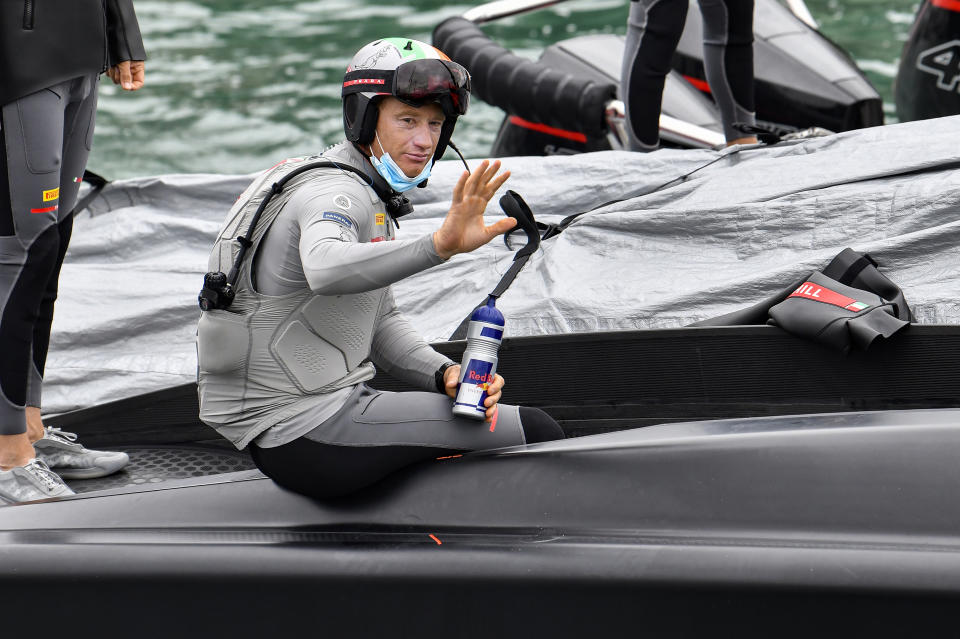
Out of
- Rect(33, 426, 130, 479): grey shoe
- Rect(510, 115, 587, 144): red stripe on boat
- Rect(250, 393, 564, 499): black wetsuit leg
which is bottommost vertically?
Rect(33, 426, 130, 479): grey shoe

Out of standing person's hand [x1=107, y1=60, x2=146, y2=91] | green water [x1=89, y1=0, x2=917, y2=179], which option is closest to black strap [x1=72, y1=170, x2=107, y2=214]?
standing person's hand [x1=107, y1=60, x2=146, y2=91]

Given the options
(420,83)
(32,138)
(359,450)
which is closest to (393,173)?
(420,83)

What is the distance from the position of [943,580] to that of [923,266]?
94 cm

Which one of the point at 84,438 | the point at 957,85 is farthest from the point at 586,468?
the point at 957,85

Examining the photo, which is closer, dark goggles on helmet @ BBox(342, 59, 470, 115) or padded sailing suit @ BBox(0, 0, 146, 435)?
dark goggles on helmet @ BBox(342, 59, 470, 115)

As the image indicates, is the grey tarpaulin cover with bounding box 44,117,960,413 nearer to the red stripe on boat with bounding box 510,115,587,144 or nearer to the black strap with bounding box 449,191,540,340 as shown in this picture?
the black strap with bounding box 449,191,540,340

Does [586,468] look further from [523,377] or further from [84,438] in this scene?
[84,438]

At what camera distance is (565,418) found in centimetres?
237

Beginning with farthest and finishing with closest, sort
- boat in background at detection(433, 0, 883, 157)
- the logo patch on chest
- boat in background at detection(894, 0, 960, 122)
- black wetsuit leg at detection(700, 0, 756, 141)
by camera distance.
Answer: boat in background at detection(433, 0, 883, 157) → boat in background at detection(894, 0, 960, 122) → black wetsuit leg at detection(700, 0, 756, 141) → the logo patch on chest

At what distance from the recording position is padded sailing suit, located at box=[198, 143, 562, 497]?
5.86 feet

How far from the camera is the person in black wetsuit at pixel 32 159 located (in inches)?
84.0

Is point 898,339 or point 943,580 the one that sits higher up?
point 898,339

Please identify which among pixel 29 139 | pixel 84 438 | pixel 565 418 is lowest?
pixel 84 438

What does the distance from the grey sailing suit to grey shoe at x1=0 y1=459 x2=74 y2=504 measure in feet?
1.87
